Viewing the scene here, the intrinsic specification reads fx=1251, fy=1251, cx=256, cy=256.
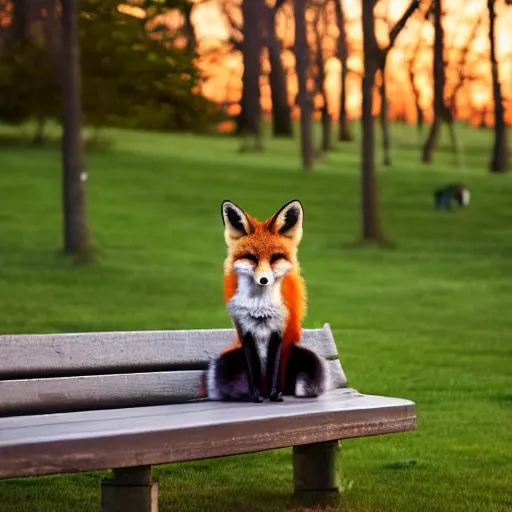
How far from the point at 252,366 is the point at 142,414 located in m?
0.51

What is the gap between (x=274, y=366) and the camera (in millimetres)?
5234

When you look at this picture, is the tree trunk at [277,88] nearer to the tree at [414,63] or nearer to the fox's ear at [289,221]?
the tree at [414,63]

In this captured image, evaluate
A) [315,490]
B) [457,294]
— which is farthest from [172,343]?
[457,294]

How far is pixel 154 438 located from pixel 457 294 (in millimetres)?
16036

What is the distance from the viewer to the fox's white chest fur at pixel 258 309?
199 inches

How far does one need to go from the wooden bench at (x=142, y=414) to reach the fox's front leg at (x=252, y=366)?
9 cm

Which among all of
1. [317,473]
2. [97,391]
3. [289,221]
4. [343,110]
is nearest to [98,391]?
[97,391]

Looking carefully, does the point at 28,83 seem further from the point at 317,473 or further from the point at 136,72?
the point at 317,473

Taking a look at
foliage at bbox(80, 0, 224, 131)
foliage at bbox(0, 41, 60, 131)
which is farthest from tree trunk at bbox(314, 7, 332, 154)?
foliage at bbox(80, 0, 224, 131)

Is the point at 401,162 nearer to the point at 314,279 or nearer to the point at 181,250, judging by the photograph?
the point at 181,250

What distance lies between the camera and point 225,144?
2053 inches

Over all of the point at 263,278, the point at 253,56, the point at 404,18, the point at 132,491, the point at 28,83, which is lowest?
the point at 132,491

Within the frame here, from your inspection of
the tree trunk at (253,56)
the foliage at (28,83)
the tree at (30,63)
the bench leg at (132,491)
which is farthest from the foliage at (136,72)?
the tree trunk at (253,56)

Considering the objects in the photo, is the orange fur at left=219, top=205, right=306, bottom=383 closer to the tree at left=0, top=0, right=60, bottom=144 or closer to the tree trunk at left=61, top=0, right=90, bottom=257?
Result: the tree trunk at left=61, top=0, right=90, bottom=257
